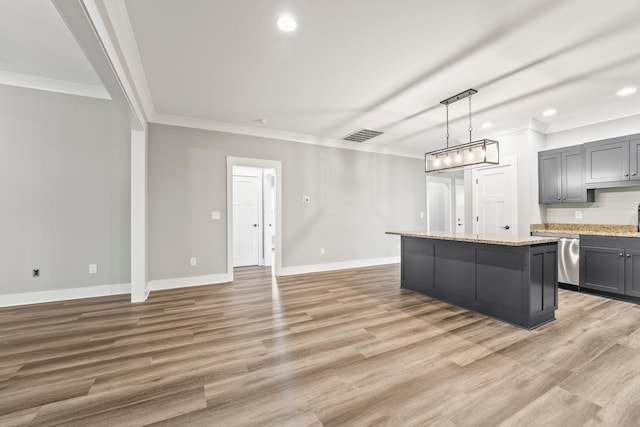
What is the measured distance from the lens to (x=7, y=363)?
7.41 ft

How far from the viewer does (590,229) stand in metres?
4.62

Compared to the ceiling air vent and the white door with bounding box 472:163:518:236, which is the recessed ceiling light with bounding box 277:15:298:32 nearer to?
the ceiling air vent

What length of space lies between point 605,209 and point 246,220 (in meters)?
6.77

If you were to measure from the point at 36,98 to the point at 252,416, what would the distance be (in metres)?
4.83

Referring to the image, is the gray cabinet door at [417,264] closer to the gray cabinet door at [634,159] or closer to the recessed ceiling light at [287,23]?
the gray cabinet door at [634,159]

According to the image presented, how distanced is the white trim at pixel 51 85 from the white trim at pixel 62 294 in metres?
2.75

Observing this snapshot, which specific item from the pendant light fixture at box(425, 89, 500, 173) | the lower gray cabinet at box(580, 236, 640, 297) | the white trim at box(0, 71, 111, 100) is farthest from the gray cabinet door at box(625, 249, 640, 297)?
the white trim at box(0, 71, 111, 100)

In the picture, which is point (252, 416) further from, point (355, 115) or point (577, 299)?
point (577, 299)

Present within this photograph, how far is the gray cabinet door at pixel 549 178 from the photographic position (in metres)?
4.79

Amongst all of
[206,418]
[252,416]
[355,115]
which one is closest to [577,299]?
[355,115]

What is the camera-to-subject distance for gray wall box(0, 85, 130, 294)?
360cm

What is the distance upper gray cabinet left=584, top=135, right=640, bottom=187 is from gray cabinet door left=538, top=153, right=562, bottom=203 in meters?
0.38

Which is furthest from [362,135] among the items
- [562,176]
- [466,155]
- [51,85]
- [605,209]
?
[51,85]

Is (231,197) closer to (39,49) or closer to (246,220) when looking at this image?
(246,220)
